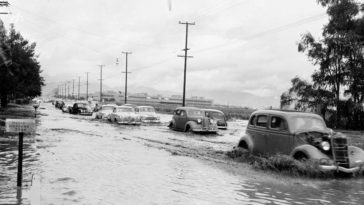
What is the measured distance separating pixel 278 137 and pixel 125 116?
20543mm

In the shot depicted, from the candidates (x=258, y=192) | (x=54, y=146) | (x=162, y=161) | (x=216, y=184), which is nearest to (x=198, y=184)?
(x=216, y=184)

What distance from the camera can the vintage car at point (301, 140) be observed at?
10.6m

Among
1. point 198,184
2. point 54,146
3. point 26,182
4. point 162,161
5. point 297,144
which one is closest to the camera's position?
point 26,182

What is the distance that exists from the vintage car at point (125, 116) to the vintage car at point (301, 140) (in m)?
18.5

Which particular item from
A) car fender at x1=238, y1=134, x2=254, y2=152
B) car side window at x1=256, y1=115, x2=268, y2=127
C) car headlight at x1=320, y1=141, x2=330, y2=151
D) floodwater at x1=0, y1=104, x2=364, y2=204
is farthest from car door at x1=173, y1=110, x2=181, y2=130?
car headlight at x1=320, y1=141, x2=330, y2=151

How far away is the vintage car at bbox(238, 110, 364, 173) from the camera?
34.9 feet

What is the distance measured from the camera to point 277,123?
39.8 ft

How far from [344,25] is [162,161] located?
3037cm

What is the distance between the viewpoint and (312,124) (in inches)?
467

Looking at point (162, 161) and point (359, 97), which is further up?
point (359, 97)

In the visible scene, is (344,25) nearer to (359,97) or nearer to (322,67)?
(322,67)

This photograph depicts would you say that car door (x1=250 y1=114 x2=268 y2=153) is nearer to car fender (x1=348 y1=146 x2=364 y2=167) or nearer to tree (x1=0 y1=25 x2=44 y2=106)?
car fender (x1=348 y1=146 x2=364 y2=167)

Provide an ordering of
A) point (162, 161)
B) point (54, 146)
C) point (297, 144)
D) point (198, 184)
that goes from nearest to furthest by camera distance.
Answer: point (198, 184), point (297, 144), point (162, 161), point (54, 146)

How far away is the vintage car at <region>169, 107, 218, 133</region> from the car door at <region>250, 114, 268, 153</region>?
1141 centimetres
